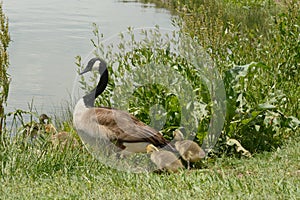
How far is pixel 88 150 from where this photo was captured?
7.10 m

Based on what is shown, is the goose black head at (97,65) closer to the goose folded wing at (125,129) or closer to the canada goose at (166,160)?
the goose folded wing at (125,129)

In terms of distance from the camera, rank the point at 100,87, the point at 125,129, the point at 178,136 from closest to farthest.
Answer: the point at 125,129
the point at 178,136
the point at 100,87

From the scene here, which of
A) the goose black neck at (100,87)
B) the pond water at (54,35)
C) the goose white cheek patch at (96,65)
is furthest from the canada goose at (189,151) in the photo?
the pond water at (54,35)

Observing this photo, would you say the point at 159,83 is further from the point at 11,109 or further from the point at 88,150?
the point at 11,109

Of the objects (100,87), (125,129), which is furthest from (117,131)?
(100,87)

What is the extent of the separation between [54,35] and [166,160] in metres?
12.6

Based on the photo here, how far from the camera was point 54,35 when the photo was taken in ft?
61.2

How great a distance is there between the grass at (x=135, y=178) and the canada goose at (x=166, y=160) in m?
0.23

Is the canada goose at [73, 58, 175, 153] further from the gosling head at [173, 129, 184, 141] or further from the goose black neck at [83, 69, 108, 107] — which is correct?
the goose black neck at [83, 69, 108, 107]

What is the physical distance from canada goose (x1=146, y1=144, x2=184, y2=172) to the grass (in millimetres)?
230

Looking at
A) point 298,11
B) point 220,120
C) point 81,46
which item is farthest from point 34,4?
point 220,120

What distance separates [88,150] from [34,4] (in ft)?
66.8

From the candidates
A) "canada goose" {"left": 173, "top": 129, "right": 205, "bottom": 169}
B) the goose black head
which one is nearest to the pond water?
the goose black head

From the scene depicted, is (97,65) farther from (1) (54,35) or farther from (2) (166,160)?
(1) (54,35)
